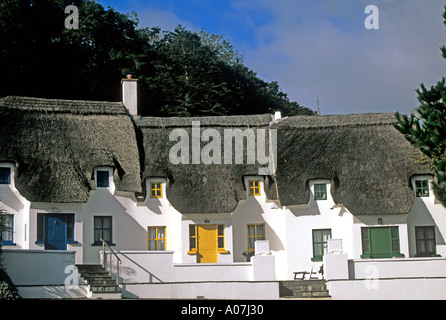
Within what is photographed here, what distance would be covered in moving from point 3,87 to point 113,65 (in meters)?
6.92

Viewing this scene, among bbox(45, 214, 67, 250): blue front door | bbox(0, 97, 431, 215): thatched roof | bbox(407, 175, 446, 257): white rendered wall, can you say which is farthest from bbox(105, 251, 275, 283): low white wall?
bbox(407, 175, 446, 257): white rendered wall

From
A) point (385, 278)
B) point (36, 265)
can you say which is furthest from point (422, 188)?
point (36, 265)

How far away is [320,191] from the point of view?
3544 cm

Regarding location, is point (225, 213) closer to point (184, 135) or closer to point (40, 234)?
point (184, 135)

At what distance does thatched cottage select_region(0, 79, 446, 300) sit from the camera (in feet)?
109

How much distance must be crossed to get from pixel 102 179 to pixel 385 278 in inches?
488

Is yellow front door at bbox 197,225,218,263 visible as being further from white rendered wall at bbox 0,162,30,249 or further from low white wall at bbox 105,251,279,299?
white rendered wall at bbox 0,162,30,249

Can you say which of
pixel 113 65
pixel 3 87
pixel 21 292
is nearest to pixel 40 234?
pixel 21 292

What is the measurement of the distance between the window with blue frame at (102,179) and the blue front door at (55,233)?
239 centimetres

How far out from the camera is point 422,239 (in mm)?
35062

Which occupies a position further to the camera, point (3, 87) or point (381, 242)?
point (3, 87)

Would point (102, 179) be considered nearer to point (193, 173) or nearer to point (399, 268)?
point (193, 173)

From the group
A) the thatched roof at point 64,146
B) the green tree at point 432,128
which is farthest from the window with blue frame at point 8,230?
the green tree at point 432,128

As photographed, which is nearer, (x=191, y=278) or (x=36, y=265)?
(x=36, y=265)
